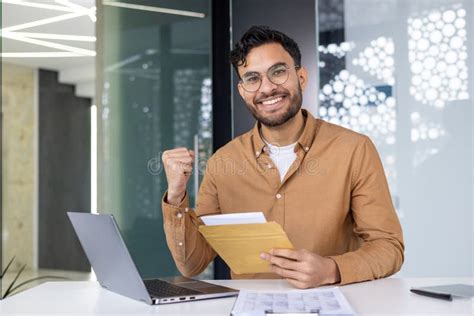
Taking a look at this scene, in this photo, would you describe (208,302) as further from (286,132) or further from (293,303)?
(286,132)

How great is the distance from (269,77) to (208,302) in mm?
851

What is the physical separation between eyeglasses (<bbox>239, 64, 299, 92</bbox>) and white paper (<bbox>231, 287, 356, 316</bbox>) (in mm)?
759

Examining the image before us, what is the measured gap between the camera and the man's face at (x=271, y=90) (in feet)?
6.40

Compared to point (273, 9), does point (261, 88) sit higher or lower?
lower

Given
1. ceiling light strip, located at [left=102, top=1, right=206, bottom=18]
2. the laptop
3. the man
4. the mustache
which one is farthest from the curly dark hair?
ceiling light strip, located at [left=102, top=1, right=206, bottom=18]

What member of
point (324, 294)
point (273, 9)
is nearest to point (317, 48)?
point (273, 9)

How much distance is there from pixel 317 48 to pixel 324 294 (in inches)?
105

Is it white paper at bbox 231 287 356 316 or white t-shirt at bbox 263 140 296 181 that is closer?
white paper at bbox 231 287 356 316

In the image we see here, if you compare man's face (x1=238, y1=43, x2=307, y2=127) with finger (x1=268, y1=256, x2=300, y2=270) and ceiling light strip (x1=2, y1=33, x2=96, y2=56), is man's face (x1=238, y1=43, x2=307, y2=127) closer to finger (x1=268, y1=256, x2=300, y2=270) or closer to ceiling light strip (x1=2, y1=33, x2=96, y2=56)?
finger (x1=268, y1=256, x2=300, y2=270)

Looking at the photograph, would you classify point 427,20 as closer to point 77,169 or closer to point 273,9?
point 273,9

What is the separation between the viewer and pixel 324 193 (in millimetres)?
1912

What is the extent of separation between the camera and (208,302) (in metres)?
1.36

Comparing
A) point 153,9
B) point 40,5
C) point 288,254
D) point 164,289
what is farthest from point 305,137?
point 40,5

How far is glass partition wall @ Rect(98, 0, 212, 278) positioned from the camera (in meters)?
3.36
